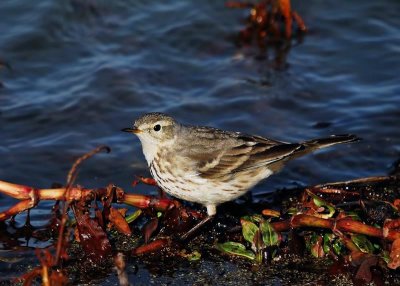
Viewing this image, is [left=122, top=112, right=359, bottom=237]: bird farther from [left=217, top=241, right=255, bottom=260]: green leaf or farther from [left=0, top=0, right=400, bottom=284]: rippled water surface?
[left=0, top=0, right=400, bottom=284]: rippled water surface

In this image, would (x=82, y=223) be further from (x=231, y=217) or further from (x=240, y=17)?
(x=240, y=17)

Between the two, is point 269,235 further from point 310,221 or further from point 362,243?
point 362,243

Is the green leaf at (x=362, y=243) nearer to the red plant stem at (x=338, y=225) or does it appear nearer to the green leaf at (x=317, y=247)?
the red plant stem at (x=338, y=225)

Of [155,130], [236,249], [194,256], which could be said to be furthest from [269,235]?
[155,130]

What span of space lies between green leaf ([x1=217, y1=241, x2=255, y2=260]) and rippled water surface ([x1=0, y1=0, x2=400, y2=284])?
204 cm

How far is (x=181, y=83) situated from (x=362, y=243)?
18.1 ft

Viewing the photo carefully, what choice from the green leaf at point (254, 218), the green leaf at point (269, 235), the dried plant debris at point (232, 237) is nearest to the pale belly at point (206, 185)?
the dried plant debris at point (232, 237)

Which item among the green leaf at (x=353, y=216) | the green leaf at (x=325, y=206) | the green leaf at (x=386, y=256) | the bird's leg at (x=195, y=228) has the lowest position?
the bird's leg at (x=195, y=228)

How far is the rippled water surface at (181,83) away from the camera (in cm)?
932

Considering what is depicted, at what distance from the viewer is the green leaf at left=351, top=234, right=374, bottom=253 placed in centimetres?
627

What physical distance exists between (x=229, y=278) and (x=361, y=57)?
6424mm

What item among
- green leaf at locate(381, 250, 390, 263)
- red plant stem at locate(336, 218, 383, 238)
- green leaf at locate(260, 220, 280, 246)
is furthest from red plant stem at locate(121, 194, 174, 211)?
green leaf at locate(381, 250, 390, 263)

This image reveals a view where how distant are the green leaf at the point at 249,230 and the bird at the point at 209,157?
734mm

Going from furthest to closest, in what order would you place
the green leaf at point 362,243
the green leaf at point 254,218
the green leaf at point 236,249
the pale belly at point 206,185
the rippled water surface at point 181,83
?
the rippled water surface at point 181,83 → the pale belly at point 206,185 → the green leaf at point 254,218 → the green leaf at point 236,249 → the green leaf at point 362,243
